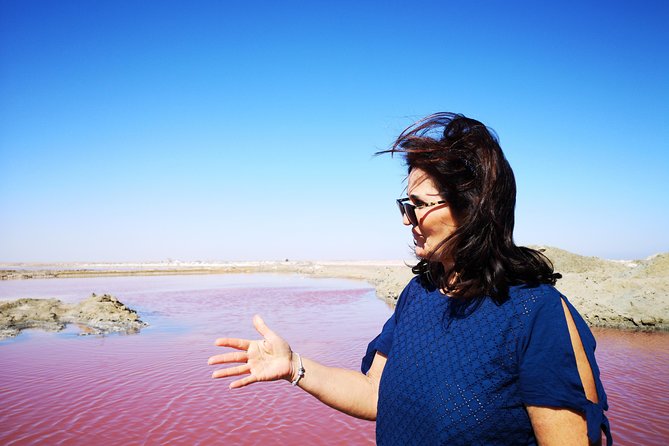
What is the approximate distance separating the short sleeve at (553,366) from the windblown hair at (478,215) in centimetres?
14

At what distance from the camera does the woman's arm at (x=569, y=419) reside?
1.19 meters

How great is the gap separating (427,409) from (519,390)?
1.08 feet

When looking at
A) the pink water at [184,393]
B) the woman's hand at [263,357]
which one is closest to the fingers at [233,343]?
the woman's hand at [263,357]

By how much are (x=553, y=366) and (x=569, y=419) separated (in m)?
0.17

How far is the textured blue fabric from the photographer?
1.20 meters

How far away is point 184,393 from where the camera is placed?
6602 millimetres

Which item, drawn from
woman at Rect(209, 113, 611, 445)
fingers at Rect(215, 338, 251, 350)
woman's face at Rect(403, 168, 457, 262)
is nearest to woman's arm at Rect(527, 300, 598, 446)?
woman at Rect(209, 113, 611, 445)

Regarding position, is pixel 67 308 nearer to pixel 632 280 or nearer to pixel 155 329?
pixel 155 329

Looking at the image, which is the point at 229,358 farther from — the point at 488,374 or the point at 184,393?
the point at 184,393

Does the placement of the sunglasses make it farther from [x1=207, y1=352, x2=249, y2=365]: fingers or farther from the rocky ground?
the rocky ground

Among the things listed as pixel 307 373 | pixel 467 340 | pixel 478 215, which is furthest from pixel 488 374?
pixel 307 373

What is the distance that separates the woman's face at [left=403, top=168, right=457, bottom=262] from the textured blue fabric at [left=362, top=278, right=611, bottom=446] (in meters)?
0.25

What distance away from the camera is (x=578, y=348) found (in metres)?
1.22

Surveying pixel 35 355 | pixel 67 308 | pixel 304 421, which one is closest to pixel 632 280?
pixel 304 421
